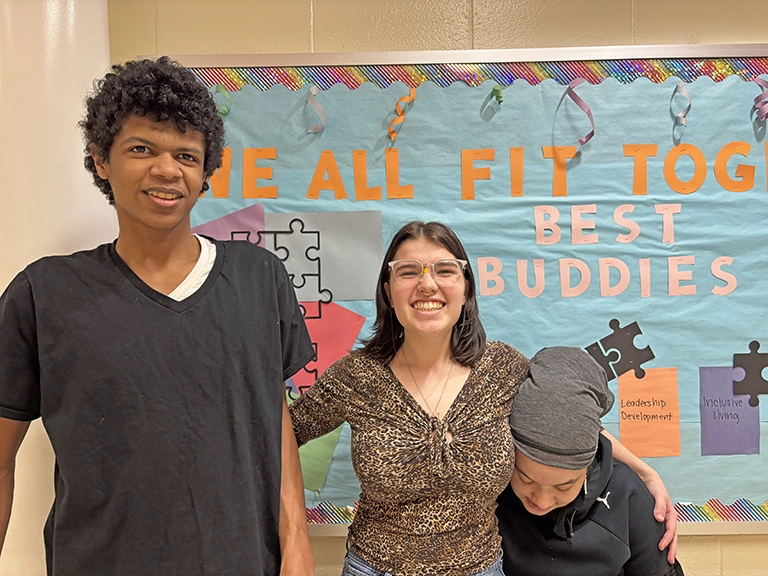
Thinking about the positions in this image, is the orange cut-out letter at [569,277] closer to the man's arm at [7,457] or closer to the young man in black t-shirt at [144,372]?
the young man in black t-shirt at [144,372]

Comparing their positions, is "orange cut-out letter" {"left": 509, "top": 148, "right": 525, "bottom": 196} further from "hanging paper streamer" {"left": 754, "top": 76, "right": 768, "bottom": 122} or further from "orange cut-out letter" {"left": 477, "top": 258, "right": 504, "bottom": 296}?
"hanging paper streamer" {"left": 754, "top": 76, "right": 768, "bottom": 122}

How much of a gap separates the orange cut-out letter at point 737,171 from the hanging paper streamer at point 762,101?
0.30ft

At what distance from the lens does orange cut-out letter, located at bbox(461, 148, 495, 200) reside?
5.15 feet

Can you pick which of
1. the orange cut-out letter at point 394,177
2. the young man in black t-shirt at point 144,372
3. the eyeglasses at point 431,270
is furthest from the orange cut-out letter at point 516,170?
the young man in black t-shirt at point 144,372

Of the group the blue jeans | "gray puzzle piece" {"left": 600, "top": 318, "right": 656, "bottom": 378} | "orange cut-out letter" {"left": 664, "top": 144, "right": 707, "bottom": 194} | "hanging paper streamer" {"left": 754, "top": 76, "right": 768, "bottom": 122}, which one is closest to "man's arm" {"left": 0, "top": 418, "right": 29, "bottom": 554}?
the blue jeans

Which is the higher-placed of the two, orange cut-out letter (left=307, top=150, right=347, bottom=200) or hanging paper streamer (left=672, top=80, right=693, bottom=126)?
hanging paper streamer (left=672, top=80, right=693, bottom=126)

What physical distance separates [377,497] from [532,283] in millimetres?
766

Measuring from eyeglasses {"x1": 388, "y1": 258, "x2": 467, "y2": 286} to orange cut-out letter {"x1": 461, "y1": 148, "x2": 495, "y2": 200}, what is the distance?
464 mm

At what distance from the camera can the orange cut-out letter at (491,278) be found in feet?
5.21

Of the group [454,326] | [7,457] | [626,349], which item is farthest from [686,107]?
[7,457]

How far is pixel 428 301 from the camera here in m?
1.14

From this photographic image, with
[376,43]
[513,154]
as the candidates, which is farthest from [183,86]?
[513,154]

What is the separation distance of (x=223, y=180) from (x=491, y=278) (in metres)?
0.81

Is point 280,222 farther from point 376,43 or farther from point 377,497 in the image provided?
point 377,497
